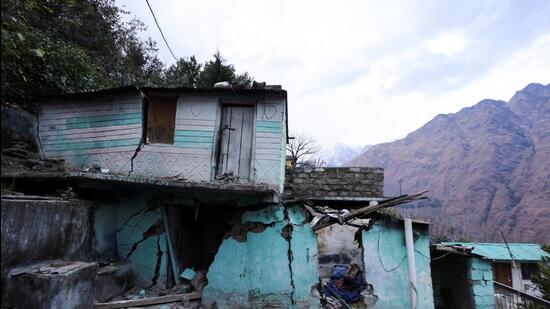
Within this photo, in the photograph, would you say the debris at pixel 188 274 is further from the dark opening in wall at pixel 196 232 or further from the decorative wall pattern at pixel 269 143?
the decorative wall pattern at pixel 269 143

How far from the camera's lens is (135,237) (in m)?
7.90

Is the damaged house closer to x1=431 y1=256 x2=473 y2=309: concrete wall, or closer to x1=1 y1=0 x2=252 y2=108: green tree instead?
x1=1 y1=0 x2=252 y2=108: green tree

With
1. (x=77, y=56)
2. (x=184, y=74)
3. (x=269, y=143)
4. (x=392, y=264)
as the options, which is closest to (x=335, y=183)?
(x=269, y=143)

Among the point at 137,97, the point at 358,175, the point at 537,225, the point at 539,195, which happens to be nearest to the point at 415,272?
the point at 358,175

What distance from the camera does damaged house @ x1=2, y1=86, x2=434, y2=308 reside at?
6875 mm

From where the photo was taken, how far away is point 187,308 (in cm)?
710

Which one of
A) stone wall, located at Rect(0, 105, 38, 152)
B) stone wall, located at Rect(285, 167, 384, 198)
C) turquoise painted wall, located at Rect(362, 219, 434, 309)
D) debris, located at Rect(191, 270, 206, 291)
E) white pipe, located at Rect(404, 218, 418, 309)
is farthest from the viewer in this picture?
stone wall, located at Rect(285, 167, 384, 198)

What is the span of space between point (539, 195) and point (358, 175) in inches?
2079

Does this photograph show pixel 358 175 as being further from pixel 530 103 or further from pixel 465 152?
pixel 530 103

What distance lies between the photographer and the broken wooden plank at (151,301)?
638cm

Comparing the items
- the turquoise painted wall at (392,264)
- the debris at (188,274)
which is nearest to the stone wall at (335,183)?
the turquoise painted wall at (392,264)

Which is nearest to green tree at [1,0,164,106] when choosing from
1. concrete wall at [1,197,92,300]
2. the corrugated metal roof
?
concrete wall at [1,197,92,300]

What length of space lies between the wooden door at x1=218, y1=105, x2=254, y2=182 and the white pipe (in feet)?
12.9

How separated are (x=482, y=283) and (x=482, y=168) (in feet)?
207
